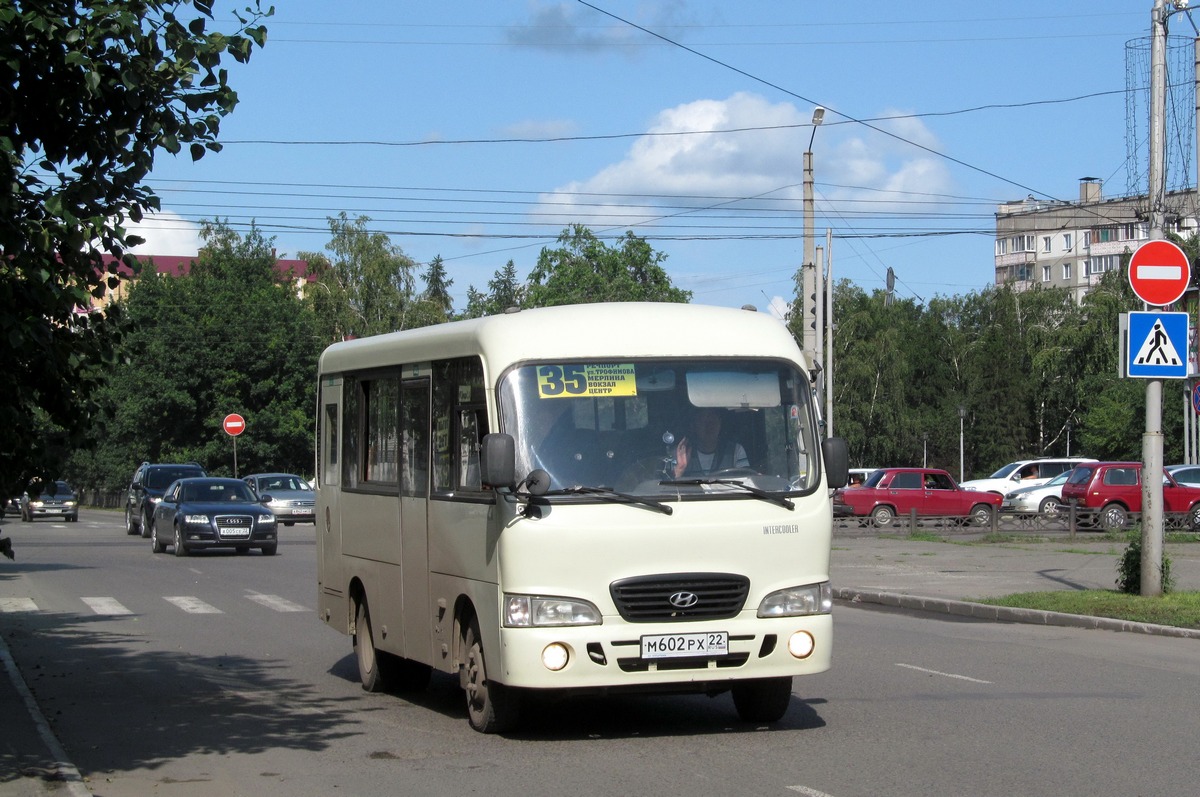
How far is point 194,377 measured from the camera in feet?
209

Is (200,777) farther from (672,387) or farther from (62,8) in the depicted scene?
(62,8)

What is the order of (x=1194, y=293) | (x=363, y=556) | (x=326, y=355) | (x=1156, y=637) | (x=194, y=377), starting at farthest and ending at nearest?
(x=194, y=377) < (x=1194, y=293) < (x=1156, y=637) < (x=326, y=355) < (x=363, y=556)

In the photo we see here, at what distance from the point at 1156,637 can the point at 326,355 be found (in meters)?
8.53

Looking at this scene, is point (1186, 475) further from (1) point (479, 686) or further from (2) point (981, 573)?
(1) point (479, 686)

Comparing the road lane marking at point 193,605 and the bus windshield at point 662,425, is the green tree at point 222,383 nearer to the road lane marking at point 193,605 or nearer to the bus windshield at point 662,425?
the road lane marking at point 193,605

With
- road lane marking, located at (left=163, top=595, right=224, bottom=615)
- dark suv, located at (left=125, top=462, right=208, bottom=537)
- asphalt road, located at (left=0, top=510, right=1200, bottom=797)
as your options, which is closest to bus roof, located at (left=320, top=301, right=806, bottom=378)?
asphalt road, located at (left=0, top=510, right=1200, bottom=797)

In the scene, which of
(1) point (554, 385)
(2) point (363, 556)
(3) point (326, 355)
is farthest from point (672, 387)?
(3) point (326, 355)

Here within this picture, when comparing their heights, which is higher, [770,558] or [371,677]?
[770,558]

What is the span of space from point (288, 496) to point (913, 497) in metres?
17.9

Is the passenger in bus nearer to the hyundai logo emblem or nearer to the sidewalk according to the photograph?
the hyundai logo emblem

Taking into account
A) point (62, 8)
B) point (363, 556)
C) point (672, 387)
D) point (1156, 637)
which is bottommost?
point (1156, 637)

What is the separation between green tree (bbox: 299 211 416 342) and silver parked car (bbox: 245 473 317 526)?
119 ft

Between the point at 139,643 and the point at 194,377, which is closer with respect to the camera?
the point at 139,643

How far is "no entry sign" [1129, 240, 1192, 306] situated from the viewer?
16.5 meters
